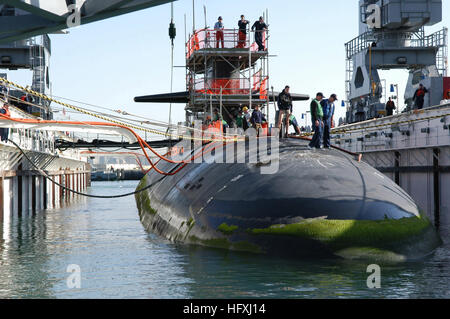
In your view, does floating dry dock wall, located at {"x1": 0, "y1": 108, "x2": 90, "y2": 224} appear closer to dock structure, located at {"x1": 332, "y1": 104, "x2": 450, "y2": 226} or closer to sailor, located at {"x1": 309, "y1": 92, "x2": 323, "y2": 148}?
sailor, located at {"x1": 309, "y1": 92, "x2": 323, "y2": 148}

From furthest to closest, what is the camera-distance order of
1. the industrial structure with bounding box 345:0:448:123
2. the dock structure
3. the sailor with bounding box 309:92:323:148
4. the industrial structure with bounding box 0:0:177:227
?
the industrial structure with bounding box 345:0:448:123 < the dock structure < the sailor with bounding box 309:92:323:148 < the industrial structure with bounding box 0:0:177:227

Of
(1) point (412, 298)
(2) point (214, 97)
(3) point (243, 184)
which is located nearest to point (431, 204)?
(2) point (214, 97)

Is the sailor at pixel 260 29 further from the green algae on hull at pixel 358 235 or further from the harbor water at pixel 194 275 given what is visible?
the green algae on hull at pixel 358 235

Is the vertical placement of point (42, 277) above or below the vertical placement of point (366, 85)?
below

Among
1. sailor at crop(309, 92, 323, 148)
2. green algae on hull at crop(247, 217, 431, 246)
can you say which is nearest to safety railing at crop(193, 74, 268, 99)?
sailor at crop(309, 92, 323, 148)

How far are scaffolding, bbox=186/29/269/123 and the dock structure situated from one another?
5.67m

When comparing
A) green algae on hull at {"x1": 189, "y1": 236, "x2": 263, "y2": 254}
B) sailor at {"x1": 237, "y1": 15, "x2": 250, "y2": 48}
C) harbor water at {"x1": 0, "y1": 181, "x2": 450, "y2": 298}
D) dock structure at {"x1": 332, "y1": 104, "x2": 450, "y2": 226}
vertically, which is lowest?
harbor water at {"x1": 0, "y1": 181, "x2": 450, "y2": 298}

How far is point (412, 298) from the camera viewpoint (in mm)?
9422

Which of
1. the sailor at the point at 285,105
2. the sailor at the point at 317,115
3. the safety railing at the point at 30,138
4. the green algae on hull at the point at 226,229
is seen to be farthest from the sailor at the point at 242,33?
the green algae on hull at the point at 226,229

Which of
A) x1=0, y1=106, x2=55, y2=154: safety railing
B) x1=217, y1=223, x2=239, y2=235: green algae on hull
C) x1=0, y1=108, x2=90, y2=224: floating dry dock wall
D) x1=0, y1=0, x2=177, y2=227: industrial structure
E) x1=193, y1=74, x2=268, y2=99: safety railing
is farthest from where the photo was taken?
x1=193, y1=74, x2=268, y2=99: safety railing

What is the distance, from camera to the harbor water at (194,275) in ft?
32.4

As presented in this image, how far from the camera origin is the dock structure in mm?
24047

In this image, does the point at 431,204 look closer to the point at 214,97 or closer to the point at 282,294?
the point at 214,97
